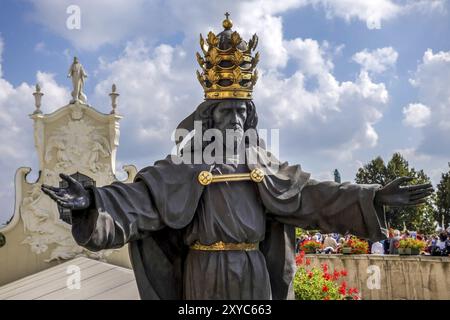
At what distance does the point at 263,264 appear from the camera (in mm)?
3998

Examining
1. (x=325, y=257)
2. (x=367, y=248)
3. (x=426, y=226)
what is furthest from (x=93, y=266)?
(x=426, y=226)

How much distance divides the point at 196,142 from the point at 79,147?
9.34 m

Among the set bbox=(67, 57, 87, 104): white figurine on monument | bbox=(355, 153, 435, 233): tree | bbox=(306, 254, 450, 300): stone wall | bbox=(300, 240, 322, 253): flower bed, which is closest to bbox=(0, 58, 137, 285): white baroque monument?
bbox=(67, 57, 87, 104): white figurine on monument

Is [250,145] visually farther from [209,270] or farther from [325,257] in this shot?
[325,257]

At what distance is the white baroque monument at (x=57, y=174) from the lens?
1258 cm

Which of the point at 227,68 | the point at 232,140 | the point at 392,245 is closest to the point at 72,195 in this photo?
the point at 232,140

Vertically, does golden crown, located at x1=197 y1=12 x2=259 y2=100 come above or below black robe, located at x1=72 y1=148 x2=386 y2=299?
above

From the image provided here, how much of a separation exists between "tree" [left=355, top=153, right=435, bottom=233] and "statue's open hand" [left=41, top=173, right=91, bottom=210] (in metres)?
28.3

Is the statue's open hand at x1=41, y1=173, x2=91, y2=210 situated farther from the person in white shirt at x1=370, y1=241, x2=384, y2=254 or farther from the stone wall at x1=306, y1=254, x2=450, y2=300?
the person in white shirt at x1=370, y1=241, x2=384, y2=254

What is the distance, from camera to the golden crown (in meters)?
4.17

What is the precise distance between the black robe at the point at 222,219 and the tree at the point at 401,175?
27328 millimetres

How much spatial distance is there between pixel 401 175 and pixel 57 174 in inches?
1004

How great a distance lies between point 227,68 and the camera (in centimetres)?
418

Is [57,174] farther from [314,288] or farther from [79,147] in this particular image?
[314,288]
